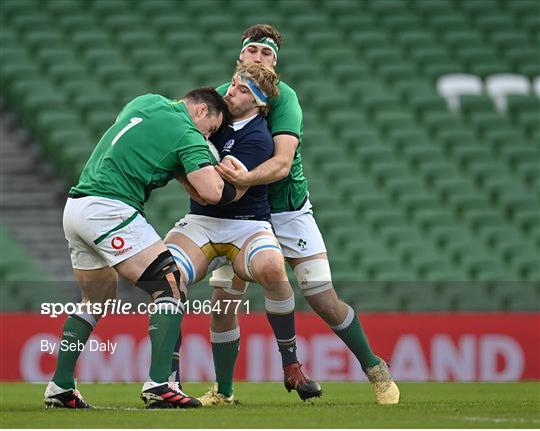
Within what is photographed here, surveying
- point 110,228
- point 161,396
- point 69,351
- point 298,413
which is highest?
point 110,228

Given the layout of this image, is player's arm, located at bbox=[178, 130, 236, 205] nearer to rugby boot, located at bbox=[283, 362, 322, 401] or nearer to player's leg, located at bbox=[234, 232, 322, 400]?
player's leg, located at bbox=[234, 232, 322, 400]

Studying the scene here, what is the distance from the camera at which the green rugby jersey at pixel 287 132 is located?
25.9 feet

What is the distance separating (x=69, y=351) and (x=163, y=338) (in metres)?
0.63

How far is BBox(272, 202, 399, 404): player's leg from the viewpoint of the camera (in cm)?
795

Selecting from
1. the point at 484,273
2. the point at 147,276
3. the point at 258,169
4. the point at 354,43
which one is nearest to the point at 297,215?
the point at 258,169

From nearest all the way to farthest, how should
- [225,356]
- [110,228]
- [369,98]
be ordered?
[110,228] < [225,356] < [369,98]

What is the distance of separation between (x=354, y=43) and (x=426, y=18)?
1.51 meters

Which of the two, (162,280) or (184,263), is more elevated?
(184,263)

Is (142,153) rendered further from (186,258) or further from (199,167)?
(186,258)

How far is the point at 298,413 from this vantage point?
275 inches

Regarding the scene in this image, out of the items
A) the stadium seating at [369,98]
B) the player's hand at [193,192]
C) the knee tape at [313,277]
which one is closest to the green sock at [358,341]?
the knee tape at [313,277]

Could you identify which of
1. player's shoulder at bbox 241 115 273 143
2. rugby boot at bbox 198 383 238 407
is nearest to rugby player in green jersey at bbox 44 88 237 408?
player's shoulder at bbox 241 115 273 143

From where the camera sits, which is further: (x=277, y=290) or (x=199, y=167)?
(x=277, y=290)

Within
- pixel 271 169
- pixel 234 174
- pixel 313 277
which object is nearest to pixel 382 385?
pixel 313 277
